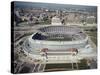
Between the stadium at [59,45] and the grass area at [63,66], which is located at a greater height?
the stadium at [59,45]

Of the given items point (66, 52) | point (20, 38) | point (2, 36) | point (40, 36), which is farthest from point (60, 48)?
point (2, 36)

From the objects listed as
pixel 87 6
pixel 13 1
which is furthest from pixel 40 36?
pixel 87 6

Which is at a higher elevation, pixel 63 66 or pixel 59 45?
pixel 59 45

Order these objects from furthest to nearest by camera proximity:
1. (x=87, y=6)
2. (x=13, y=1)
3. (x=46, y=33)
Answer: (x=87, y=6) → (x=46, y=33) → (x=13, y=1)

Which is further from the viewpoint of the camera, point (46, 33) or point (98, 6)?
point (98, 6)

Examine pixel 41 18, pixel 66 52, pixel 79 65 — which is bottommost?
pixel 79 65

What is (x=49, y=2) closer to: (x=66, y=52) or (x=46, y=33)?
(x=46, y=33)

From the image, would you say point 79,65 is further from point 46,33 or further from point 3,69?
point 3,69

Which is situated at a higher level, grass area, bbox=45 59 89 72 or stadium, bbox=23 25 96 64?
stadium, bbox=23 25 96 64

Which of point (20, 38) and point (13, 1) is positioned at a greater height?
point (13, 1)

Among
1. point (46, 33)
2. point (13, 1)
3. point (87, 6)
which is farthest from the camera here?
point (87, 6)
